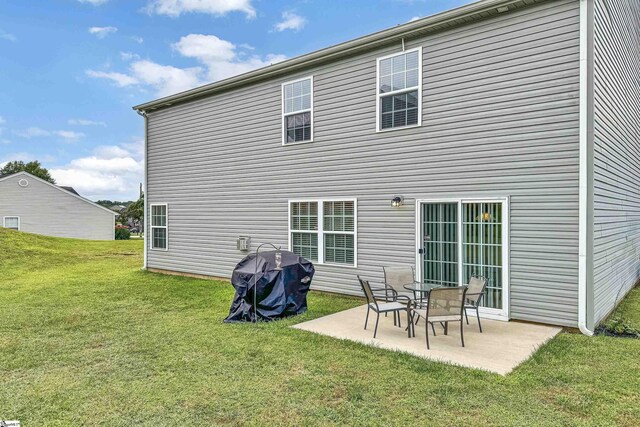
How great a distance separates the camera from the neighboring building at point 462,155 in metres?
5.43

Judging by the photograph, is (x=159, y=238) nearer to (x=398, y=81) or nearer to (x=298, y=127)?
(x=298, y=127)

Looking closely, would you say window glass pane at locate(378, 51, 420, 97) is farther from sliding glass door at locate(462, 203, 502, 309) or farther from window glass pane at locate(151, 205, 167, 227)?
window glass pane at locate(151, 205, 167, 227)

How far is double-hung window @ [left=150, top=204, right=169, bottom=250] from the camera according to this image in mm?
11586

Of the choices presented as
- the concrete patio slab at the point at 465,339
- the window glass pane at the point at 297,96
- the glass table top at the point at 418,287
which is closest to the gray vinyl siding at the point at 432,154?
the window glass pane at the point at 297,96

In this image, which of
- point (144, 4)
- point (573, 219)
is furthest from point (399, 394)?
point (144, 4)

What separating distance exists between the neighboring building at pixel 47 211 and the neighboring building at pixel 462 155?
77.3ft

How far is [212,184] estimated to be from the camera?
10352mm

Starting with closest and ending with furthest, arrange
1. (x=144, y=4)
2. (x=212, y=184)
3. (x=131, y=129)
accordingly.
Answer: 1. (x=212, y=184)
2. (x=144, y=4)
3. (x=131, y=129)

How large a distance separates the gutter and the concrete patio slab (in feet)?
16.1

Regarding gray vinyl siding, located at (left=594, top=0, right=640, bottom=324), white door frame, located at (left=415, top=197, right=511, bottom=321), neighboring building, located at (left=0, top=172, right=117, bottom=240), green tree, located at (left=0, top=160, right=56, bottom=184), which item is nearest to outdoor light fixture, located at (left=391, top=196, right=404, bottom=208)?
white door frame, located at (left=415, top=197, right=511, bottom=321)

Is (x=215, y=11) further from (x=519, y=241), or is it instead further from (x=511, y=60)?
(x=519, y=241)

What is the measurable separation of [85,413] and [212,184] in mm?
7695

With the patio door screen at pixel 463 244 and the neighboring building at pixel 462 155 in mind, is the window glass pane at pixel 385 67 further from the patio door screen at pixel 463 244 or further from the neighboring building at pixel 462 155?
the patio door screen at pixel 463 244

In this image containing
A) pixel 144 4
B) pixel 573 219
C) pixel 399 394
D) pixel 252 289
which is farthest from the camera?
pixel 144 4
